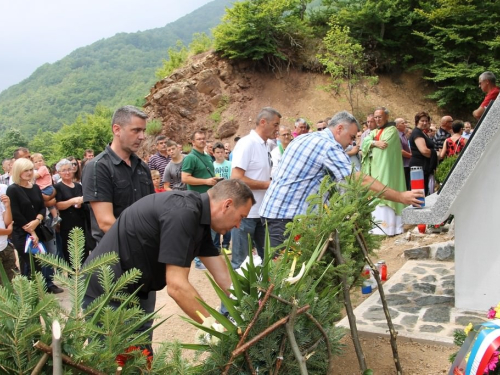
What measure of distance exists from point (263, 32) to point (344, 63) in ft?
15.2

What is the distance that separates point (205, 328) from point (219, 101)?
23719 mm

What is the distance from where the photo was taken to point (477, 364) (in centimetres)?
233

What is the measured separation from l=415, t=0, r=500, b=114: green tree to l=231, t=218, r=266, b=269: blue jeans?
20.9m

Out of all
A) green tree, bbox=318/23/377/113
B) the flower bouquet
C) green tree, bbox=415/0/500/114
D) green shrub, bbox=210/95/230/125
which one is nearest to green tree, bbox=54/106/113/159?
green shrub, bbox=210/95/230/125

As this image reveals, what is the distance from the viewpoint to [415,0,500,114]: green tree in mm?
22516

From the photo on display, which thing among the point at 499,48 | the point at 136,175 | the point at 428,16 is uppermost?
the point at 428,16

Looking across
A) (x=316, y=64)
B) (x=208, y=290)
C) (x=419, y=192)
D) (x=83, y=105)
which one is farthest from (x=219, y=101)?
(x=83, y=105)

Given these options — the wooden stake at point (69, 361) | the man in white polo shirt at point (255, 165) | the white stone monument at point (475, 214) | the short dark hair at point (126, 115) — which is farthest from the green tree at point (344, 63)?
the wooden stake at point (69, 361)

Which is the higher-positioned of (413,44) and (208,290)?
(413,44)

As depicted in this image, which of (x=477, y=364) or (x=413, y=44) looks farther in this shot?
(x=413, y=44)

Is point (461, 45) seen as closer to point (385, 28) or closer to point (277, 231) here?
point (385, 28)

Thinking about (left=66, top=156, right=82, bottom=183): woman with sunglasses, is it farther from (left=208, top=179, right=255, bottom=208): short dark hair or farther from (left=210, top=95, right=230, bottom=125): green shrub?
(left=210, top=95, right=230, bottom=125): green shrub

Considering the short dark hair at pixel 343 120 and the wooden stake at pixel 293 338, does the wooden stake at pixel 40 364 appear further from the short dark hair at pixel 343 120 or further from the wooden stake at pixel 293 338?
the short dark hair at pixel 343 120

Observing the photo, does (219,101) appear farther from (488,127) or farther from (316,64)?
(488,127)
